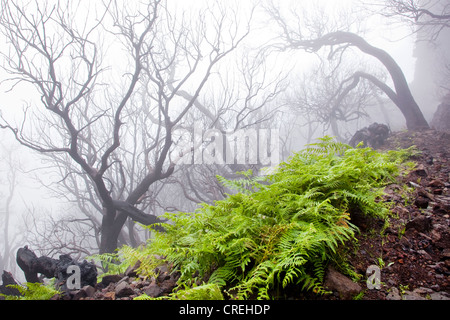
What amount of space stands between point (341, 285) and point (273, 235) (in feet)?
1.48

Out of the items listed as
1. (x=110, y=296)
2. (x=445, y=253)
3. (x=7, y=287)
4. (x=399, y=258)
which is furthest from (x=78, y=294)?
(x=445, y=253)

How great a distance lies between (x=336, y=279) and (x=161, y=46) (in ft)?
32.5

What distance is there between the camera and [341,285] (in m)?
1.28

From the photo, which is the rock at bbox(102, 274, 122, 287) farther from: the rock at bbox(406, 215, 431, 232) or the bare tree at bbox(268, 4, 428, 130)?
the bare tree at bbox(268, 4, 428, 130)

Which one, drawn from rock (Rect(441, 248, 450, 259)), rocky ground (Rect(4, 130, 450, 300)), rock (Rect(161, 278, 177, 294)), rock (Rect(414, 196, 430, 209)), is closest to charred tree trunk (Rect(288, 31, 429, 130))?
rocky ground (Rect(4, 130, 450, 300))

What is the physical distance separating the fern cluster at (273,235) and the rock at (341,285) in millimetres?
62

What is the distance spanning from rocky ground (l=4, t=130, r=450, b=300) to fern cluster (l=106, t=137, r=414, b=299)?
10cm

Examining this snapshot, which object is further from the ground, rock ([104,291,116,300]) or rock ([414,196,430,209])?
rock ([414,196,430,209])

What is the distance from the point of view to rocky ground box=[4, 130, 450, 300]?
4.14 ft

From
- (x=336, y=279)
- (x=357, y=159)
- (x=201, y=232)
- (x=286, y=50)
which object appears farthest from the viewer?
(x=286, y=50)

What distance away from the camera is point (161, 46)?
29.6 feet

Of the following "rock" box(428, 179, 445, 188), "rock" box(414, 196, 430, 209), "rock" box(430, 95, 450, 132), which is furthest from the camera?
"rock" box(430, 95, 450, 132)
